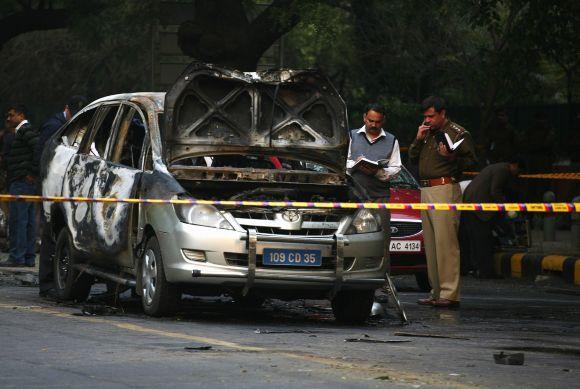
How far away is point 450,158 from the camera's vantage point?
13938 mm

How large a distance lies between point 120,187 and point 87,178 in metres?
0.76

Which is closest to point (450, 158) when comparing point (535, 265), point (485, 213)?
point (485, 213)

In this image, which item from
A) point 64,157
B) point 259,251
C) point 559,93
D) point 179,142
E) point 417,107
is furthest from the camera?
point 559,93

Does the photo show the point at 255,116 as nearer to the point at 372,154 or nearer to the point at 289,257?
the point at 289,257

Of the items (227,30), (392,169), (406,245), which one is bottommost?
(406,245)

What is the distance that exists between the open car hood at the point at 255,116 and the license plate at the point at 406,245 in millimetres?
3695

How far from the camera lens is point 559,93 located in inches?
1487

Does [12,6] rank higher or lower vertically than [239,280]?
higher

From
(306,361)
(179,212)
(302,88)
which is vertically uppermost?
(302,88)

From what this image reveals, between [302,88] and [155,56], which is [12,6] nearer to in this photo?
[155,56]

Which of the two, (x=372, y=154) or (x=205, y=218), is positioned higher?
(x=372, y=154)

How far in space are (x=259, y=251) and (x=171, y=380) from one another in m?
3.56

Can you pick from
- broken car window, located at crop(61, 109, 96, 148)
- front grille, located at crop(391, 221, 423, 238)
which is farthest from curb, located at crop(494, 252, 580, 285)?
broken car window, located at crop(61, 109, 96, 148)

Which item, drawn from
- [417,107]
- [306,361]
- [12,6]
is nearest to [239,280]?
[306,361]
